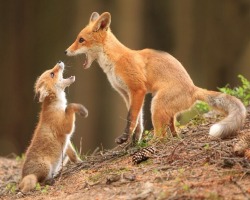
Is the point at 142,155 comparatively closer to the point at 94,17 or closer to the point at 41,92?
the point at 41,92

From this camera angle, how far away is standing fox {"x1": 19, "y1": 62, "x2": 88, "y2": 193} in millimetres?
7836

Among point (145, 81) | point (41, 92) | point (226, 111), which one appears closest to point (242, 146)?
point (226, 111)

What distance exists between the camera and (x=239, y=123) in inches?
277

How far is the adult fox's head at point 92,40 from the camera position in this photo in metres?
8.84

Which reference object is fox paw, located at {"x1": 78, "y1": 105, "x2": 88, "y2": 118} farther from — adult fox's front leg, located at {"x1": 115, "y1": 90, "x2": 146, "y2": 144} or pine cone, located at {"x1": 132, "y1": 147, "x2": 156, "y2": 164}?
pine cone, located at {"x1": 132, "y1": 147, "x2": 156, "y2": 164}

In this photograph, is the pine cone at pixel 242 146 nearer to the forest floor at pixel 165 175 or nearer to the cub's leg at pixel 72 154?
the forest floor at pixel 165 175

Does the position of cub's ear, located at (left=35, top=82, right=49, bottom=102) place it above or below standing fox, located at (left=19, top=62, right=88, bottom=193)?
above

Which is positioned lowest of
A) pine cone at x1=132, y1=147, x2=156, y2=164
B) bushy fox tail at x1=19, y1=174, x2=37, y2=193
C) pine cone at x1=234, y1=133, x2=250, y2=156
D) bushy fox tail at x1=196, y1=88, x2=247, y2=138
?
bushy fox tail at x1=19, y1=174, x2=37, y2=193

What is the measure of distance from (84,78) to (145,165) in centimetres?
712

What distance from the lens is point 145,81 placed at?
27.2 ft

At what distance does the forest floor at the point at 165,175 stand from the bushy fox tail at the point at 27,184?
0.11 m

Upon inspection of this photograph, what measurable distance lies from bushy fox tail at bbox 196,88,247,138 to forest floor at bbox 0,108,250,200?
0.62 feet

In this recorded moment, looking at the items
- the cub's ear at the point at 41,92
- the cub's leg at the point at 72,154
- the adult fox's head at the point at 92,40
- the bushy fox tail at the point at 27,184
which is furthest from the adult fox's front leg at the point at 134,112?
the bushy fox tail at the point at 27,184

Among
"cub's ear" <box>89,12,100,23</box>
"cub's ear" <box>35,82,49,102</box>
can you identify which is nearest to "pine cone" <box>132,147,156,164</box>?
"cub's ear" <box>35,82,49,102</box>
